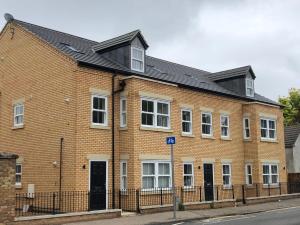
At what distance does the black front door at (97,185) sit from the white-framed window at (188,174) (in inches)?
215

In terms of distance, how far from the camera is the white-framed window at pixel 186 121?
2550 cm

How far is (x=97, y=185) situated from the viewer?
68.2 feet

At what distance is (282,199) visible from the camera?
28438 millimetres

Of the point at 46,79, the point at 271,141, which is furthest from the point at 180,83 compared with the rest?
the point at 271,141

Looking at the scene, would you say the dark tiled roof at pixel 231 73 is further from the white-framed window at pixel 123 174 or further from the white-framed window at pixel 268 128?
the white-framed window at pixel 123 174

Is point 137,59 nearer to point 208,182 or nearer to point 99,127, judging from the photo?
point 99,127

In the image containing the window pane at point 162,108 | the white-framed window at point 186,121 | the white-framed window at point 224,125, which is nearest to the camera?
the window pane at point 162,108

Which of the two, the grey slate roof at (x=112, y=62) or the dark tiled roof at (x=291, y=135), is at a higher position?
the grey slate roof at (x=112, y=62)

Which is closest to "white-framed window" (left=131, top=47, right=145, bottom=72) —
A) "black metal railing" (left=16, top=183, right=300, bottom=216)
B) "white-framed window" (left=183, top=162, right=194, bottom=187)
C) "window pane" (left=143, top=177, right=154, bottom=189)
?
"window pane" (left=143, top=177, right=154, bottom=189)

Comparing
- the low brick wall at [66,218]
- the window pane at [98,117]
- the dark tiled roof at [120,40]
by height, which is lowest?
the low brick wall at [66,218]

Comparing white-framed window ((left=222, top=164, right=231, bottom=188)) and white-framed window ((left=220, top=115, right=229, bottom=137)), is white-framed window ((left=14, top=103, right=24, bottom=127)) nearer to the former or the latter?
white-framed window ((left=220, top=115, right=229, bottom=137))

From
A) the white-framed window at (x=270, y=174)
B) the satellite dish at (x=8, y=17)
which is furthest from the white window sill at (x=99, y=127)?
the white-framed window at (x=270, y=174)

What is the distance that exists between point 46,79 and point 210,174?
11104 mm

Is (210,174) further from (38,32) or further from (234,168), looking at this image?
(38,32)
